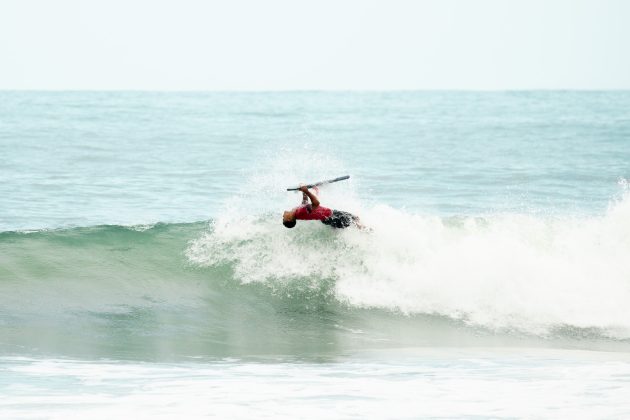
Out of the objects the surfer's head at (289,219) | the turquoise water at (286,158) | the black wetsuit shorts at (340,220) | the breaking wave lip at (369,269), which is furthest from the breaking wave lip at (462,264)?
the turquoise water at (286,158)

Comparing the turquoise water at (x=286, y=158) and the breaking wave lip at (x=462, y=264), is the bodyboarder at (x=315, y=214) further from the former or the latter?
the turquoise water at (x=286, y=158)

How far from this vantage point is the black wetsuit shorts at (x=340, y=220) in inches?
555

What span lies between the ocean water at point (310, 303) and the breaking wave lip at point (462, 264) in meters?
0.03

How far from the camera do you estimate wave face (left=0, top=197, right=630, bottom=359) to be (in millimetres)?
12641

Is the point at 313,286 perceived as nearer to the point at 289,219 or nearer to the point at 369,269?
the point at 369,269

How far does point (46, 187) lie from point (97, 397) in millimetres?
16442

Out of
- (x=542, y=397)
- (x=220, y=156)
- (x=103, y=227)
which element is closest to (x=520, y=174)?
(x=220, y=156)

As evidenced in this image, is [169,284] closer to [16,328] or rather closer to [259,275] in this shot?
[259,275]

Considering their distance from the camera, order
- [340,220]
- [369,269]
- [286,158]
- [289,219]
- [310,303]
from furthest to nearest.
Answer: [286,158], [369,269], [340,220], [310,303], [289,219]

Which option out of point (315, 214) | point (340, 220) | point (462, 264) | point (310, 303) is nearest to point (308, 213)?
point (315, 214)

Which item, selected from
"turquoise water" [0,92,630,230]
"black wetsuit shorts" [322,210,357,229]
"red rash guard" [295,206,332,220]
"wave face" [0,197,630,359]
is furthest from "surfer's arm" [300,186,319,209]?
"turquoise water" [0,92,630,230]

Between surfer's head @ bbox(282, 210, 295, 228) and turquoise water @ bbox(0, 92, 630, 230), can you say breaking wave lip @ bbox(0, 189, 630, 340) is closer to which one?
surfer's head @ bbox(282, 210, 295, 228)

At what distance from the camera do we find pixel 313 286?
14508mm

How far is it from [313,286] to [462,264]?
2.37 m
